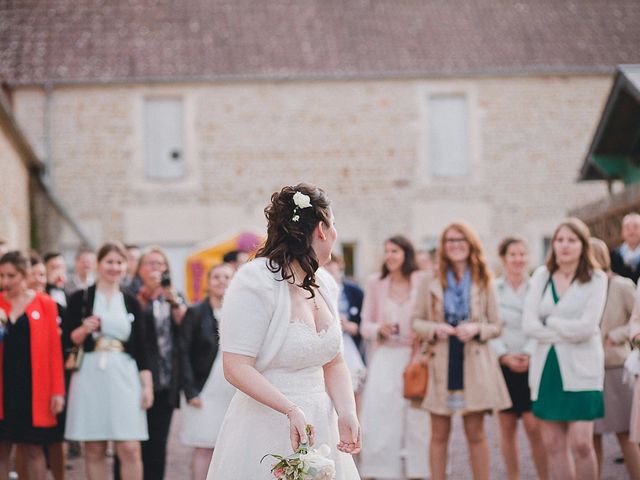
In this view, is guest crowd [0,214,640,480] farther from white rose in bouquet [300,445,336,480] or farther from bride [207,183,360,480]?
white rose in bouquet [300,445,336,480]

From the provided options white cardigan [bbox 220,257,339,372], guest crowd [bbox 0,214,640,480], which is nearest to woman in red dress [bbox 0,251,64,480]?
guest crowd [bbox 0,214,640,480]

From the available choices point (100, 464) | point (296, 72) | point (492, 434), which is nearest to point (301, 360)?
point (100, 464)

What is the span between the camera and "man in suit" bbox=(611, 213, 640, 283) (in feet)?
30.1

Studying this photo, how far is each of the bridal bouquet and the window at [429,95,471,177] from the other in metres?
20.9


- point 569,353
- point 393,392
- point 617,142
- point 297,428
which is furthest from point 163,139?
point 297,428

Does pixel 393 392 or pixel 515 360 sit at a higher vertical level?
pixel 515 360

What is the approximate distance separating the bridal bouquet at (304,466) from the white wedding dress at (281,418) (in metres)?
0.18

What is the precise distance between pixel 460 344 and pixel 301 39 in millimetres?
17724

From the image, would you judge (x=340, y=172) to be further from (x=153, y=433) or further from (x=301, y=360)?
(x=301, y=360)

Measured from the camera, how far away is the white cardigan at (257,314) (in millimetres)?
4410

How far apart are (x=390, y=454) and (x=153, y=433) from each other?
6.62 ft

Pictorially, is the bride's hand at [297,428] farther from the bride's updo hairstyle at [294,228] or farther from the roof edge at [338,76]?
the roof edge at [338,76]

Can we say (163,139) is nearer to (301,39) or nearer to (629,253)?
(301,39)

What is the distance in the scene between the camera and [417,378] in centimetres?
802
